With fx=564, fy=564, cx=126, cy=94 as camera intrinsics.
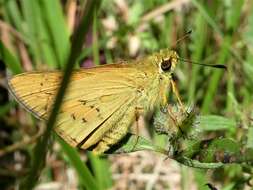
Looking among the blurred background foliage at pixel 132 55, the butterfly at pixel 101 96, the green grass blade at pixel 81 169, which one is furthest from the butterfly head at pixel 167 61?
the blurred background foliage at pixel 132 55

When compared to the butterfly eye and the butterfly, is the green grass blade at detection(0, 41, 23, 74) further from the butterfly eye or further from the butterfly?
the butterfly eye

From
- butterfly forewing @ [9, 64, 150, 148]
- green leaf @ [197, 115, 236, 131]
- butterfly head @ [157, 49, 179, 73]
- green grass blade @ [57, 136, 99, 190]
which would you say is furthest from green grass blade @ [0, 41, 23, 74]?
green leaf @ [197, 115, 236, 131]

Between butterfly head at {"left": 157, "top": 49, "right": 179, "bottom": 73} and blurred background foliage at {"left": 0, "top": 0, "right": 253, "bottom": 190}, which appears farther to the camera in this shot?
blurred background foliage at {"left": 0, "top": 0, "right": 253, "bottom": 190}

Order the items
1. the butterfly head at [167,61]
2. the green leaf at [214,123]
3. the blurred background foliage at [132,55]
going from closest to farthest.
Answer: the green leaf at [214,123] < the butterfly head at [167,61] < the blurred background foliage at [132,55]

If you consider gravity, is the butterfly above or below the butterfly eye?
below

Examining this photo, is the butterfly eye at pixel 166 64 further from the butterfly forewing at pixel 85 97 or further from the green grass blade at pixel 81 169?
the green grass blade at pixel 81 169

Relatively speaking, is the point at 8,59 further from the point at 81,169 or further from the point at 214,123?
the point at 214,123

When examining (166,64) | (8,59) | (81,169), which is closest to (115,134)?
(81,169)
